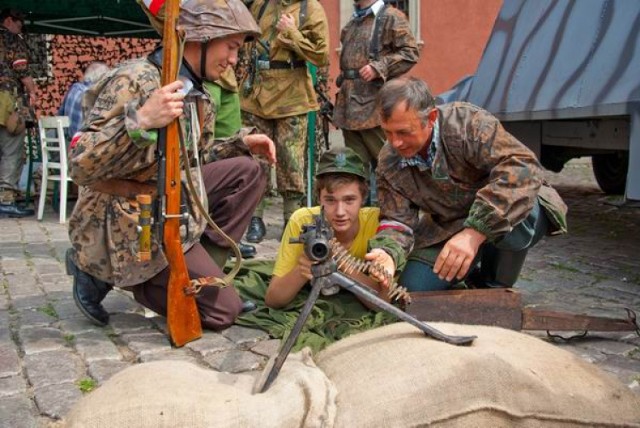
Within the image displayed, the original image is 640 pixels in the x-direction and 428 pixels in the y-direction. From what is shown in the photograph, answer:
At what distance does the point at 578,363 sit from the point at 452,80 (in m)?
15.5

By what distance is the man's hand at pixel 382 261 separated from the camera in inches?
100

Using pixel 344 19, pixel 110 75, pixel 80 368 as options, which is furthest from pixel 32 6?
pixel 344 19

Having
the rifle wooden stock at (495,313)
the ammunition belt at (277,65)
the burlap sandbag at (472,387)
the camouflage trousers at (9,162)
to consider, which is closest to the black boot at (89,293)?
the rifle wooden stock at (495,313)

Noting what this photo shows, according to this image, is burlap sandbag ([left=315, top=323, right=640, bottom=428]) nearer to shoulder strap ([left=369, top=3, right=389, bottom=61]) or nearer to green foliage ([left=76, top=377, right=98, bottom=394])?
green foliage ([left=76, top=377, right=98, bottom=394])

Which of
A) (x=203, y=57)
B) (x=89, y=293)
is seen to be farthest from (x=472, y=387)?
(x=89, y=293)

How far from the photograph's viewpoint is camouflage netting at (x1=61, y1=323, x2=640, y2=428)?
177 centimetres

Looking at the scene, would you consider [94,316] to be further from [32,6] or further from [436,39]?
[436,39]

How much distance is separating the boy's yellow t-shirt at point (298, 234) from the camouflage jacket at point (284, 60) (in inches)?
89.7

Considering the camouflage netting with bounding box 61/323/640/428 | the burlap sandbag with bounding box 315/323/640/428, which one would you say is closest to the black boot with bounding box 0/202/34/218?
the camouflage netting with bounding box 61/323/640/428

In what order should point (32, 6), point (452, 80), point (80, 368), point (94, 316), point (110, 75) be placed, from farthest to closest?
1. point (452, 80)
2. point (32, 6)
3. point (94, 316)
4. point (110, 75)
5. point (80, 368)

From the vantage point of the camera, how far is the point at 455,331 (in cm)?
220

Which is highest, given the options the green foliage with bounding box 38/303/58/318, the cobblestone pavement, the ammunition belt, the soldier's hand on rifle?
the ammunition belt

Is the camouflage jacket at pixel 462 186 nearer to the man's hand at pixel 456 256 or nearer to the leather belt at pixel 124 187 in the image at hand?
the man's hand at pixel 456 256

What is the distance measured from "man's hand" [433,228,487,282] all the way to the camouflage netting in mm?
746
